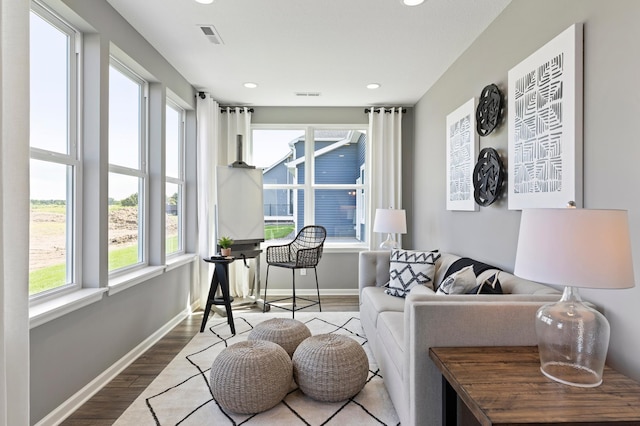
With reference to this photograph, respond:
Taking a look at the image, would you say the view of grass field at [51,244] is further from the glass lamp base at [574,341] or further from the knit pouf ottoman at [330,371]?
the glass lamp base at [574,341]

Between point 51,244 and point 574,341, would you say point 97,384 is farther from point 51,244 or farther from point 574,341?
point 574,341

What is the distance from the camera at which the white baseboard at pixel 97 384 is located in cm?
205

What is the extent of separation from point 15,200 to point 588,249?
2.26 meters

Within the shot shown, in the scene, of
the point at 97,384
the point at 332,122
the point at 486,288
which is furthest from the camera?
the point at 332,122

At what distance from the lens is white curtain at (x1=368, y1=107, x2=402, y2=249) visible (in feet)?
16.7

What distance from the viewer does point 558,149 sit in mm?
1962

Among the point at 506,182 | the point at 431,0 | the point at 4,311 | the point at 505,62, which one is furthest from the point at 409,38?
the point at 4,311

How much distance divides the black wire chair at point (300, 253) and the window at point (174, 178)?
3.72 ft

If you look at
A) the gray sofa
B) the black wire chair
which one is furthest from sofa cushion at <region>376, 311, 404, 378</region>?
the black wire chair

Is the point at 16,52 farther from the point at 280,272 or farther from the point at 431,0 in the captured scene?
the point at 280,272

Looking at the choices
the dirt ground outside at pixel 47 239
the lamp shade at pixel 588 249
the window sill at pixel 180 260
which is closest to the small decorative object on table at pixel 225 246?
the window sill at pixel 180 260

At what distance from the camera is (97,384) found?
95.5 inches

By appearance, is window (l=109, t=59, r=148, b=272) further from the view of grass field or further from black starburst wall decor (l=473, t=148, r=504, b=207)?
black starburst wall decor (l=473, t=148, r=504, b=207)

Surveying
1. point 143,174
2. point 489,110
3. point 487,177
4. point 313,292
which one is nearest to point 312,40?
point 489,110
